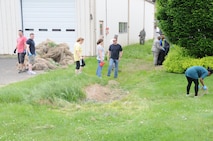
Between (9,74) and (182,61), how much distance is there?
7.48m

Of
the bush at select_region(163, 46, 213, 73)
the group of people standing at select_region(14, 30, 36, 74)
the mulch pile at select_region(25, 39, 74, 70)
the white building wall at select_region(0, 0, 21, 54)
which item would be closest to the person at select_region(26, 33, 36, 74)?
the group of people standing at select_region(14, 30, 36, 74)

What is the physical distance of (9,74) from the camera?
12.9 m

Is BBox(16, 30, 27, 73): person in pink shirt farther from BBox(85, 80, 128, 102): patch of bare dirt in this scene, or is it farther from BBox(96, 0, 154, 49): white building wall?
BBox(96, 0, 154, 49): white building wall

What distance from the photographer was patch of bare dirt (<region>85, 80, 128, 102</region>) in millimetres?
9106

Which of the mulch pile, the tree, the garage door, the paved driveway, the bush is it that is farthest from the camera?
the garage door

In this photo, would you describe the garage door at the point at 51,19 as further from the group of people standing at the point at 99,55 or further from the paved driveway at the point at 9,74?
the group of people standing at the point at 99,55

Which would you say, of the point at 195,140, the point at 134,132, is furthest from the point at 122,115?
the point at 195,140

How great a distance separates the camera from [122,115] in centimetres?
676

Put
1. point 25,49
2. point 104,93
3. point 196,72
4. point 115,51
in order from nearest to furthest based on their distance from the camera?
point 196,72 → point 104,93 → point 115,51 → point 25,49

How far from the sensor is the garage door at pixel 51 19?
18.0m

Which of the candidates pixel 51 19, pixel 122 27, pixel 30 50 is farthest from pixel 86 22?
pixel 122 27

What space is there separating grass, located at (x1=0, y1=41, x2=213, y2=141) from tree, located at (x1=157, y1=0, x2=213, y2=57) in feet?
8.78

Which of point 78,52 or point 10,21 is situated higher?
point 10,21

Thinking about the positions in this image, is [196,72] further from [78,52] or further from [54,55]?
[54,55]
